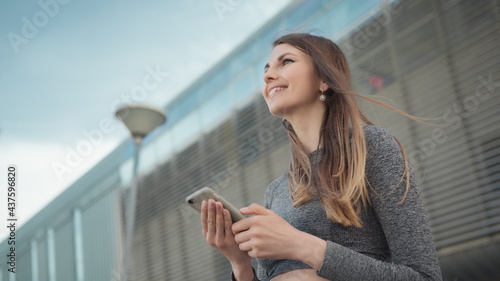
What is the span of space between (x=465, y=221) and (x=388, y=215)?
4.11m

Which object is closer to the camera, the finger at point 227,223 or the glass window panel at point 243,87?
the finger at point 227,223

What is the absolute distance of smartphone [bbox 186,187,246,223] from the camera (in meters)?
1.17

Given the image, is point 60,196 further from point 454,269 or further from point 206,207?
point 206,207

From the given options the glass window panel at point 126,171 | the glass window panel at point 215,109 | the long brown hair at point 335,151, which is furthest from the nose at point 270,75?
the glass window panel at point 126,171

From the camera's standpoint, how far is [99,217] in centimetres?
1348

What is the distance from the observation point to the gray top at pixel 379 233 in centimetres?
105

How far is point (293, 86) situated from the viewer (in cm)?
144

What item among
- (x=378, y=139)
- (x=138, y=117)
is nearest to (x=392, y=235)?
(x=378, y=139)

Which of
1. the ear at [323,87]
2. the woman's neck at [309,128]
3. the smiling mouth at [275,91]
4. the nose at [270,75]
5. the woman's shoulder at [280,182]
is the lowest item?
the woman's shoulder at [280,182]

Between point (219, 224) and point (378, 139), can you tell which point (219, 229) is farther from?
point (378, 139)

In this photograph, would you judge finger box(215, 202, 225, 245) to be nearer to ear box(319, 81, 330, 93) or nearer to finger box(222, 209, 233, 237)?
finger box(222, 209, 233, 237)

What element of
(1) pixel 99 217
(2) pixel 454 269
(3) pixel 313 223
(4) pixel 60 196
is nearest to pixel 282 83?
(3) pixel 313 223

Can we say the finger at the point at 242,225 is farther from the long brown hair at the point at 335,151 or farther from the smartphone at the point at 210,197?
the long brown hair at the point at 335,151

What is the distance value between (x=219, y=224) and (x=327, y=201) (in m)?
0.26
